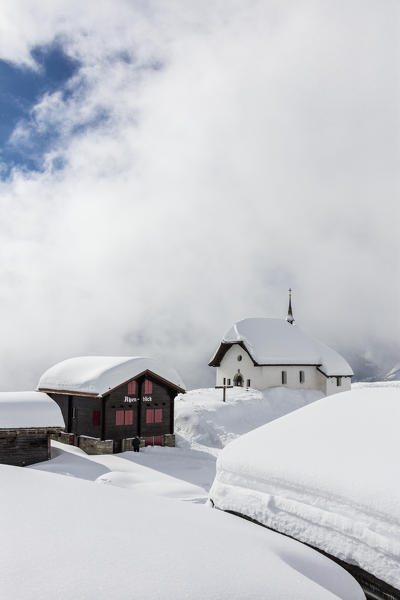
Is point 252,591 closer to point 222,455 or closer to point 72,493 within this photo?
point 72,493

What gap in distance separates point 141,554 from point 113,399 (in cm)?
2106

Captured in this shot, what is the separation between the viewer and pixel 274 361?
122ft

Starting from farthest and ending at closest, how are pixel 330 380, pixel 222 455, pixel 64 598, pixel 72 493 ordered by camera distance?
1. pixel 330 380
2. pixel 222 455
3. pixel 72 493
4. pixel 64 598

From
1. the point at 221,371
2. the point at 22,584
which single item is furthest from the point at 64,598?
the point at 221,371

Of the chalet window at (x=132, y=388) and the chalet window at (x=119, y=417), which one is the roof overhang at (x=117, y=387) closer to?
the chalet window at (x=132, y=388)

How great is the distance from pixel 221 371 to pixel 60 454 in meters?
19.6

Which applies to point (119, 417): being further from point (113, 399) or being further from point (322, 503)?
point (322, 503)

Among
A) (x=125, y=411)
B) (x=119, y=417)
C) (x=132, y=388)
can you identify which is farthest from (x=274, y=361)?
(x=119, y=417)

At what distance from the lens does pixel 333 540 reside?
19.0 feet

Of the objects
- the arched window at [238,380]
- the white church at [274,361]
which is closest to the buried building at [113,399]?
the white church at [274,361]

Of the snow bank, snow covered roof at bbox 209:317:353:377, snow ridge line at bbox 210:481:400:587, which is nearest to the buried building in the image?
snow covered roof at bbox 209:317:353:377

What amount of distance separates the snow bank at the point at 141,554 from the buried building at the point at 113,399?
18.1m

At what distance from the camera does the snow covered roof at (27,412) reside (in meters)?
19.4

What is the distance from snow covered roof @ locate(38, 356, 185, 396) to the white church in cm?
1127
